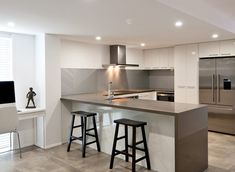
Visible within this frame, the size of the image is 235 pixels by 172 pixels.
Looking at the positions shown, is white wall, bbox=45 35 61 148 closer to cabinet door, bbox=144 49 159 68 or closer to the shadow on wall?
the shadow on wall

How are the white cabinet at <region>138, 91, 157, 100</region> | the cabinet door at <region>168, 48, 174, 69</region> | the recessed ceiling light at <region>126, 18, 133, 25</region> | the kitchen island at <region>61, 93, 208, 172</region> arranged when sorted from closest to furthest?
the kitchen island at <region>61, 93, 208, 172</region> → the recessed ceiling light at <region>126, 18, 133, 25</region> → the white cabinet at <region>138, 91, 157, 100</region> → the cabinet door at <region>168, 48, 174, 69</region>

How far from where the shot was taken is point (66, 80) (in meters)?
5.14

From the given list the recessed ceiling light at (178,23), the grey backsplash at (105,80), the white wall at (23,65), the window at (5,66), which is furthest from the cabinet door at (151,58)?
the window at (5,66)

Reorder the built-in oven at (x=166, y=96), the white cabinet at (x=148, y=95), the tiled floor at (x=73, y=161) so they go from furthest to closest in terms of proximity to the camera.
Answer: the built-in oven at (x=166, y=96), the white cabinet at (x=148, y=95), the tiled floor at (x=73, y=161)

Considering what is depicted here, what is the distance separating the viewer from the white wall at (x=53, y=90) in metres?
4.46

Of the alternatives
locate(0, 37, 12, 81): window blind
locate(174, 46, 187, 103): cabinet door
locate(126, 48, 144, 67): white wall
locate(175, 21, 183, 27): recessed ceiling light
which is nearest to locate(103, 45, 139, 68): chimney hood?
locate(126, 48, 144, 67): white wall

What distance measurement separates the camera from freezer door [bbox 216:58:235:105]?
16.6ft

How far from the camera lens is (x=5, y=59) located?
14.3 ft

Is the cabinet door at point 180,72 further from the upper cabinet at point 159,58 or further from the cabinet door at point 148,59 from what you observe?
the cabinet door at point 148,59

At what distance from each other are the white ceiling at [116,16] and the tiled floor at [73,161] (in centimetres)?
223

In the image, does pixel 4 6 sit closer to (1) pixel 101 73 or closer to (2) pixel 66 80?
(2) pixel 66 80

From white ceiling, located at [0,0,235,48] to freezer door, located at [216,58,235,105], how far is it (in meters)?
0.99

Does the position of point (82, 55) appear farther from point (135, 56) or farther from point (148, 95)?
point (148, 95)

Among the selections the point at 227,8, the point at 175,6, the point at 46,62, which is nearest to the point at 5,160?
the point at 46,62
